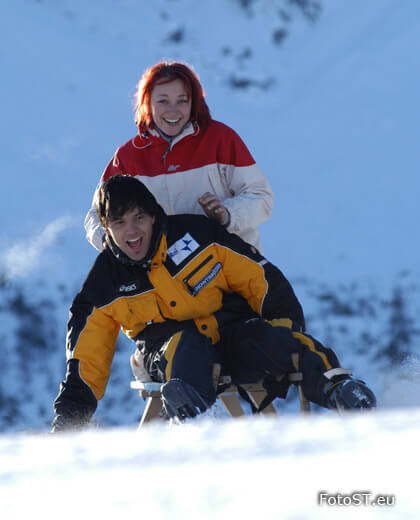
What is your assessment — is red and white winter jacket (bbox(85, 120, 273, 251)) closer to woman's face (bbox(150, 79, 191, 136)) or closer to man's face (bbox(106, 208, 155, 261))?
woman's face (bbox(150, 79, 191, 136))

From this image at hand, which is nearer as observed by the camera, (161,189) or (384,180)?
(161,189)

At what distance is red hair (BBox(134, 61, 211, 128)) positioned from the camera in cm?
238

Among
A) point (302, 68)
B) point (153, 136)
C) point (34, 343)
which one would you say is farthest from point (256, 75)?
point (153, 136)

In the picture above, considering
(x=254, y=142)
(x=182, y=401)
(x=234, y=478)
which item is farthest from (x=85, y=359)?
(x=254, y=142)

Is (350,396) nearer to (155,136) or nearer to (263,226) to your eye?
(155,136)

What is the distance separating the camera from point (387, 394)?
236 centimetres

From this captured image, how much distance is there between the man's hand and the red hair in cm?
Result: 35

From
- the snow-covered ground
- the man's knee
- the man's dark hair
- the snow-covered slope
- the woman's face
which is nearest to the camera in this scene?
the snow-covered ground

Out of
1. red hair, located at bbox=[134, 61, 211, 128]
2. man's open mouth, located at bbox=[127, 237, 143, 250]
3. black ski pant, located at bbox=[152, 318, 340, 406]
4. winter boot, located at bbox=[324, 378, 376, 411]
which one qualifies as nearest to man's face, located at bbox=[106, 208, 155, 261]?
man's open mouth, located at bbox=[127, 237, 143, 250]

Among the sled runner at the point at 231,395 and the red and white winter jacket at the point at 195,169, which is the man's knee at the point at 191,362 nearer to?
the sled runner at the point at 231,395

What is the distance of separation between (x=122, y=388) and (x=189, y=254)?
221cm

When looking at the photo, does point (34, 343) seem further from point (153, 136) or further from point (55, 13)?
point (55, 13)

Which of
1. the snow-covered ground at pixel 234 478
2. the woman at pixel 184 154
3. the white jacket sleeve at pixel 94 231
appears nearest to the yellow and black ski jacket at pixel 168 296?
the white jacket sleeve at pixel 94 231

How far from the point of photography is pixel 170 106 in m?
2.36
